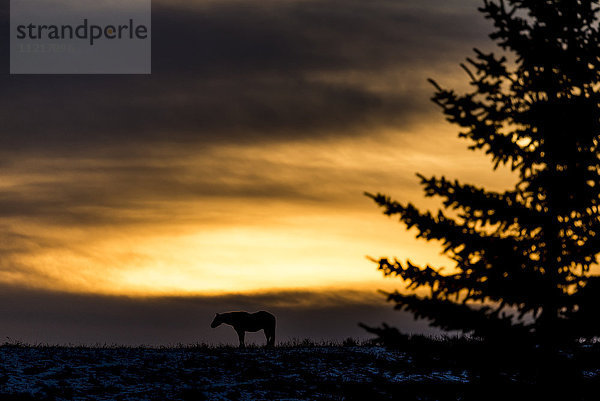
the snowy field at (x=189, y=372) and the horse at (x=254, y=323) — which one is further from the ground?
the horse at (x=254, y=323)

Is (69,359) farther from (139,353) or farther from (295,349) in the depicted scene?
(295,349)

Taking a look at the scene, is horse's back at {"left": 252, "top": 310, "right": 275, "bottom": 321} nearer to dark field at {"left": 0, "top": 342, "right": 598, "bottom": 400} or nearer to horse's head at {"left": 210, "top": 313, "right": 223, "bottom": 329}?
horse's head at {"left": 210, "top": 313, "right": 223, "bottom": 329}

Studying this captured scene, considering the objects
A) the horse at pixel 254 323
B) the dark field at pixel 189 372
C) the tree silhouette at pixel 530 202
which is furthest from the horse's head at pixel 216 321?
the tree silhouette at pixel 530 202

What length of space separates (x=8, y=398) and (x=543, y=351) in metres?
14.0

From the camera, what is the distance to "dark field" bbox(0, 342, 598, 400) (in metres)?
18.7

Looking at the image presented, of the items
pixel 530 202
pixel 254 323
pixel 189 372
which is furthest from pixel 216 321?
pixel 530 202

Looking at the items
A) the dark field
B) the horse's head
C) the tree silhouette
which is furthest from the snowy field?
the horse's head

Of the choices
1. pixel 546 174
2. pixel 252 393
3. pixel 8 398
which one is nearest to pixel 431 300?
pixel 546 174

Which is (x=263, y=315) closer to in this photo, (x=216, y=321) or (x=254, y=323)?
(x=254, y=323)

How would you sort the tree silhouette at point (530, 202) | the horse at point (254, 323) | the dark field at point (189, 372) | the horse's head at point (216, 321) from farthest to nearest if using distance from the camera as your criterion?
the horse's head at point (216, 321) < the horse at point (254, 323) < the dark field at point (189, 372) < the tree silhouette at point (530, 202)

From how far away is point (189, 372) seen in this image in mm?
20781

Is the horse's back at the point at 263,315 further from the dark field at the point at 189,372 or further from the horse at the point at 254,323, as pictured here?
the dark field at the point at 189,372

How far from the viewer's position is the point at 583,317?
8320mm

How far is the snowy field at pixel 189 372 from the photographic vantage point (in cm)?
1869
